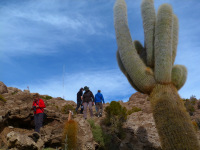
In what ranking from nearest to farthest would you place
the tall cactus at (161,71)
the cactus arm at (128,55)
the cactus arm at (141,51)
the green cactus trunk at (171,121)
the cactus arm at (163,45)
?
the green cactus trunk at (171,121)
the tall cactus at (161,71)
the cactus arm at (163,45)
the cactus arm at (128,55)
the cactus arm at (141,51)

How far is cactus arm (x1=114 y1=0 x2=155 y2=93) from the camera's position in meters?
7.43

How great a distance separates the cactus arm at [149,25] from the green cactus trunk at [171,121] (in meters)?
1.40

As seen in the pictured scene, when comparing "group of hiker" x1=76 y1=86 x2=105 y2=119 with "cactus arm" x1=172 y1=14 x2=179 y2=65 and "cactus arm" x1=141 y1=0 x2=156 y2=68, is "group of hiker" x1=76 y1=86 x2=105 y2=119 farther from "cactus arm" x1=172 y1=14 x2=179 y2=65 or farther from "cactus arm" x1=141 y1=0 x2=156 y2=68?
"cactus arm" x1=172 y1=14 x2=179 y2=65

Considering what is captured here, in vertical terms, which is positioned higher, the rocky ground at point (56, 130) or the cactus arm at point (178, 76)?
the cactus arm at point (178, 76)

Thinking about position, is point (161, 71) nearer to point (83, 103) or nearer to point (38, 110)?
point (38, 110)

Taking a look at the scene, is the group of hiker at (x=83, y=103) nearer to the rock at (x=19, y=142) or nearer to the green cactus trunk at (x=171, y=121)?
the rock at (x=19, y=142)

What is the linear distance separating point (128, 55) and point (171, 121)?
9.78 feet

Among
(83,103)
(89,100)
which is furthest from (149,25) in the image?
(83,103)

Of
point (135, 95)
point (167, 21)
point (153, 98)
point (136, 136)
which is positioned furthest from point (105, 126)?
point (135, 95)

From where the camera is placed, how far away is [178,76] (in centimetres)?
754

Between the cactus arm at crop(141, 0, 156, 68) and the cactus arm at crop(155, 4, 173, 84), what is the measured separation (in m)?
0.49

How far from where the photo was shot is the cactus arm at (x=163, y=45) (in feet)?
23.4

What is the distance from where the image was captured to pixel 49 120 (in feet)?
32.8

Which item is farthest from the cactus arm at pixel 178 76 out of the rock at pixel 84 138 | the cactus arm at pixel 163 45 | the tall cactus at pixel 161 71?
the rock at pixel 84 138
